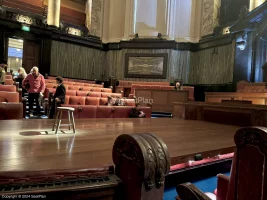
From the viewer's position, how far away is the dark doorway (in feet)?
29.6

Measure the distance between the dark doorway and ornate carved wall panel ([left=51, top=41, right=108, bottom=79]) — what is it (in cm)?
58

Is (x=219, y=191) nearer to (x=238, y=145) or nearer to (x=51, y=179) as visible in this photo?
(x=238, y=145)

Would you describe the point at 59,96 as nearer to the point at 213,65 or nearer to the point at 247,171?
the point at 247,171

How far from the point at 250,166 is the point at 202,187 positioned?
1594 millimetres

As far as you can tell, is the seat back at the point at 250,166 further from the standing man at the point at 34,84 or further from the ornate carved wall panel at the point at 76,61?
the ornate carved wall panel at the point at 76,61

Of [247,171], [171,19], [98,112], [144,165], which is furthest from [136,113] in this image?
[171,19]

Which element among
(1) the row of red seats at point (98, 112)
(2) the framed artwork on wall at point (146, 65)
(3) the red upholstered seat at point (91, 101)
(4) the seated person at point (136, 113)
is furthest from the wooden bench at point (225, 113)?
(2) the framed artwork on wall at point (146, 65)

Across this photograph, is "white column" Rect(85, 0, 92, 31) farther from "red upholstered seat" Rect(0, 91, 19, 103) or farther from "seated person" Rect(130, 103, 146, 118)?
"red upholstered seat" Rect(0, 91, 19, 103)

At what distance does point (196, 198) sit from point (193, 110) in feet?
12.3

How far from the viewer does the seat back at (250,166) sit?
737 millimetres

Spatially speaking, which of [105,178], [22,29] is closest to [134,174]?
[105,178]

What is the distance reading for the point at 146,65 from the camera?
1005 cm

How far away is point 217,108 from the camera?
3826mm

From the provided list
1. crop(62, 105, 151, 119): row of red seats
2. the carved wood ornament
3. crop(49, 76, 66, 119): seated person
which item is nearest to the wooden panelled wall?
crop(62, 105, 151, 119): row of red seats
